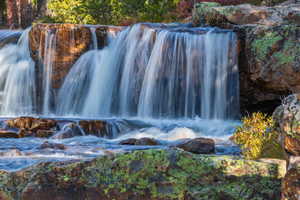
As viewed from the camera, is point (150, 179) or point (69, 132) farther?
point (69, 132)

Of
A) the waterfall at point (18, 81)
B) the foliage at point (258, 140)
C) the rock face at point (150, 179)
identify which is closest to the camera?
the rock face at point (150, 179)

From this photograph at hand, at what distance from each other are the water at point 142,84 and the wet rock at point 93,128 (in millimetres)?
108

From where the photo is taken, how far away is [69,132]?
377 inches

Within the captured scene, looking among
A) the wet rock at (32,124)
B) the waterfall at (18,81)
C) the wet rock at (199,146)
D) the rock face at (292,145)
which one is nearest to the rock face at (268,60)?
the wet rock at (199,146)

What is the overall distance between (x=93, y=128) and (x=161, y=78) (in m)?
3.17

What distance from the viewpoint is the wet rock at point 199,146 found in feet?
23.4

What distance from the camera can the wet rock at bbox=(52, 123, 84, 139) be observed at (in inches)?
367

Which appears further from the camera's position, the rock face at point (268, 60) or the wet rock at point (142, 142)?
the rock face at point (268, 60)

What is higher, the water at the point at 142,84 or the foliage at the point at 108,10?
the foliage at the point at 108,10

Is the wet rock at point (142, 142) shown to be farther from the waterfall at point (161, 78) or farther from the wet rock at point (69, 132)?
the waterfall at point (161, 78)

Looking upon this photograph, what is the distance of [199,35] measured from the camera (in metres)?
12.5

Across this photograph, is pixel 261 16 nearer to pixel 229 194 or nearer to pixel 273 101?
pixel 273 101

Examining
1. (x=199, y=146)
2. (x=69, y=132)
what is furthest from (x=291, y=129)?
(x=69, y=132)

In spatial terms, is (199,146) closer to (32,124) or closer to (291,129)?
(32,124)
